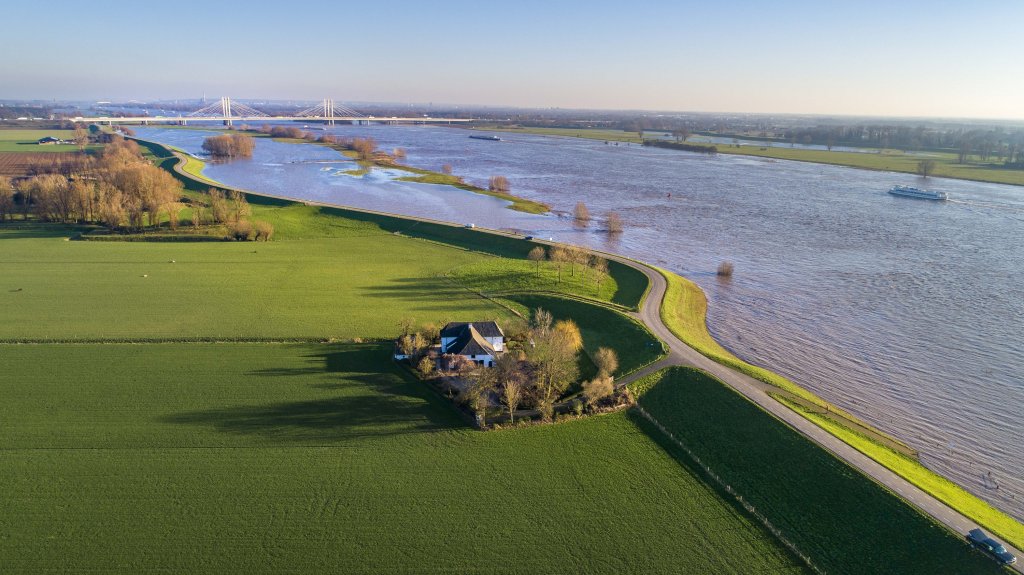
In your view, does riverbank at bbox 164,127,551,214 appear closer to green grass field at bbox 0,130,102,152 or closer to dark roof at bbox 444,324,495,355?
green grass field at bbox 0,130,102,152

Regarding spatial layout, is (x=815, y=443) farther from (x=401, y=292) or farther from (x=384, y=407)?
(x=401, y=292)

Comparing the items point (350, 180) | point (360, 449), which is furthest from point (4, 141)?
point (360, 449)

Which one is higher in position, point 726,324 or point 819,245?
point 819,245

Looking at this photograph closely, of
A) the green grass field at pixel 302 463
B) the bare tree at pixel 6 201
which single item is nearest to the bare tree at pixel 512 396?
the green grass field at pixel 302 463

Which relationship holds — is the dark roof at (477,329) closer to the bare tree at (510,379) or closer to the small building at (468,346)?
the small building at (468,346)

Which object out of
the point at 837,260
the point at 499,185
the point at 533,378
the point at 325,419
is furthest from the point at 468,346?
the point at 499,185

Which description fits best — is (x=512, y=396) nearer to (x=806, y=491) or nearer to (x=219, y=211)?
(x=806, y=491)

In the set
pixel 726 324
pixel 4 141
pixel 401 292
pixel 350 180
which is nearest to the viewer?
pixel 726 324
